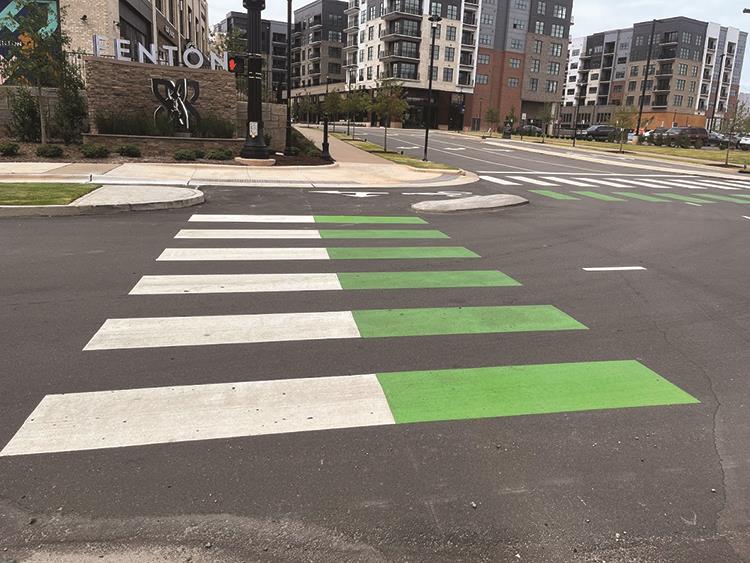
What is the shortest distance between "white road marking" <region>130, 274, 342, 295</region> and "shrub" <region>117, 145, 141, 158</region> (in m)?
16.2

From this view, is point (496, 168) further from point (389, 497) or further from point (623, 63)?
point (623, 63)

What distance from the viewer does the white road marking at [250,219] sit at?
1146cm

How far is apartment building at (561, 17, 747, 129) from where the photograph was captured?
109938 millimetres

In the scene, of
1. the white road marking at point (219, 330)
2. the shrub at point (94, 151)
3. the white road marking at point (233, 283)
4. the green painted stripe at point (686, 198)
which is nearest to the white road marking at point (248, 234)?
the white road marking at point (233, 283)

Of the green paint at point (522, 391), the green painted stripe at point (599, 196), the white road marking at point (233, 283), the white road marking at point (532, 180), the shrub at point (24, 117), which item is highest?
the shrub at point (24, 117)

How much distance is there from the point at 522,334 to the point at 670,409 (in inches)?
66.8

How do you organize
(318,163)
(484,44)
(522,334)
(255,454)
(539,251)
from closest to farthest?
1. (255,454)
2. (522,334)
3. (539,251)
4. (318,163)
5. (484,44)

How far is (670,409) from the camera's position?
4336 millimetres

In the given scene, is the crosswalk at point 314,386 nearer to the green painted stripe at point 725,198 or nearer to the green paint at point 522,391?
the green paint at point 522,391

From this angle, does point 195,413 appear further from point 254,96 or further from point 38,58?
point 38,58

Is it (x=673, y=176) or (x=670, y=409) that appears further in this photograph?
(x=673, y=176)

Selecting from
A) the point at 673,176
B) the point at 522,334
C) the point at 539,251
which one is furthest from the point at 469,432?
the point at 673,176

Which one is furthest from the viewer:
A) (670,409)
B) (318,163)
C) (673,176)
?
(673,176)

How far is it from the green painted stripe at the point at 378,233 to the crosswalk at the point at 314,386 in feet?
10.0
